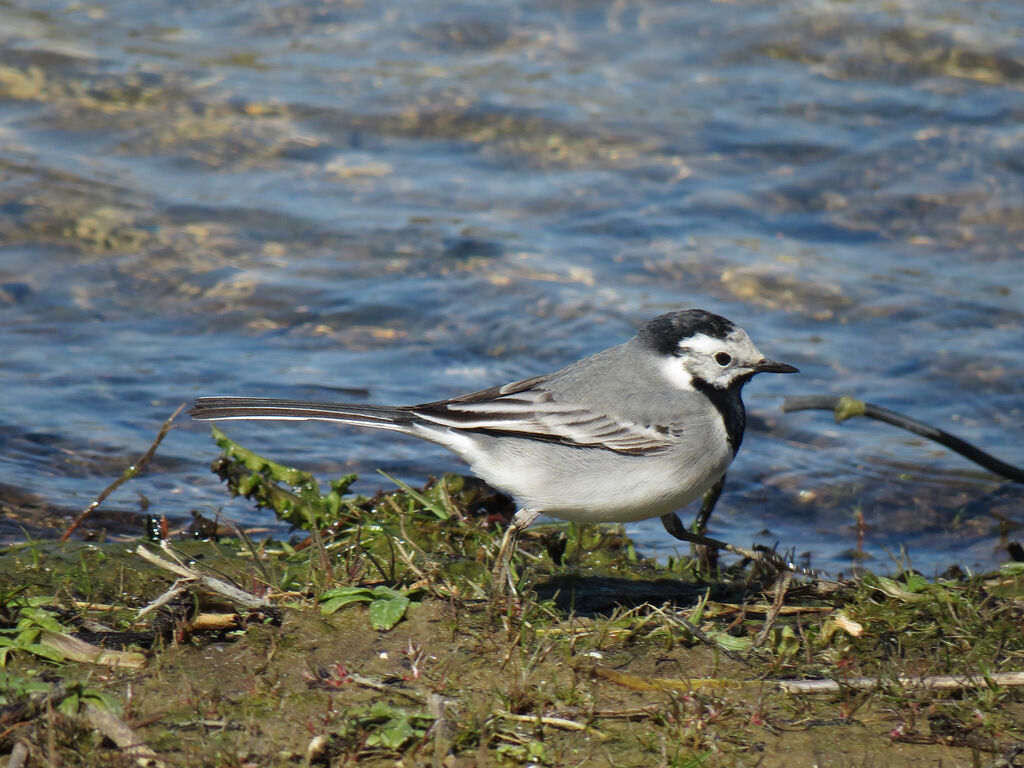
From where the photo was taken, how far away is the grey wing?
206 inches

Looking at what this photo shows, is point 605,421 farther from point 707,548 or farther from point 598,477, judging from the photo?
point 707,548

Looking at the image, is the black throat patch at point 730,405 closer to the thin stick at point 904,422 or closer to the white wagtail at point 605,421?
the white wagtail at point 605,421

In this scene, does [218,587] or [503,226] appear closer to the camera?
[218,587]

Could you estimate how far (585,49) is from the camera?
1434 centimetres

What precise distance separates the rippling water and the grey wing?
7.08 feet

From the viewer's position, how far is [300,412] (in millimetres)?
5379

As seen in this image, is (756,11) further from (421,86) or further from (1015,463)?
(1015,463)

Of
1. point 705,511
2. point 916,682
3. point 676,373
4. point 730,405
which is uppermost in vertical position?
point 676,373

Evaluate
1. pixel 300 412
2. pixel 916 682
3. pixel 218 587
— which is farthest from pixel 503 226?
pixel 916 682

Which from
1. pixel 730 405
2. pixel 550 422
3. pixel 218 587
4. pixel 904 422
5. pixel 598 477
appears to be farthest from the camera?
pixel 904 422

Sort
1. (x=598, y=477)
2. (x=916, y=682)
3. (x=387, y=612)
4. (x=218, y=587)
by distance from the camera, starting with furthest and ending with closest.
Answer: (x=598, y=477)
(x=387, y=612)
(x=218, y=587)
(x=916, y=682)

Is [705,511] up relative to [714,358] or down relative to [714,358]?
down

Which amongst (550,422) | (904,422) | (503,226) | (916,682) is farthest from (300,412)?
(503,226)

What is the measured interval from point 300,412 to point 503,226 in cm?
634
